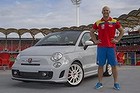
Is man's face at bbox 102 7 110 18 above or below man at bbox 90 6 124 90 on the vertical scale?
above

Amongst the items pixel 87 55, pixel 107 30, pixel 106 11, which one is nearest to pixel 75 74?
pixel 87 55

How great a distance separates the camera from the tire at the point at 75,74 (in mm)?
6457

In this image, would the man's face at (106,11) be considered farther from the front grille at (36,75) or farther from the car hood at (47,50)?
the front grille at (36,75)

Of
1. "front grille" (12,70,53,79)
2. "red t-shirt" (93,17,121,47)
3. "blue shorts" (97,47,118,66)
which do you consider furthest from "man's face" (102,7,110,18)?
"front grille" (12,70,53,79)

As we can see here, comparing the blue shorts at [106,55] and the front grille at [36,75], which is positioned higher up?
the blue shorts at [106,55]

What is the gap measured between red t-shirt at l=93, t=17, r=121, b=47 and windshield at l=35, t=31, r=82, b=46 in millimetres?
1050

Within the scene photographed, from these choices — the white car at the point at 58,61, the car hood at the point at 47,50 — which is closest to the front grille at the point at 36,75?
the white car at the point at 58,61

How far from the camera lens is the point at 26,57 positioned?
21.0 feet

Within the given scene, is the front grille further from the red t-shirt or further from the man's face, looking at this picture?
the man's face

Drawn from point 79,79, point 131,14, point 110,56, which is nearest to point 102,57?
point 110,56

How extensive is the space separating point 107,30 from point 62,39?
1.60 m

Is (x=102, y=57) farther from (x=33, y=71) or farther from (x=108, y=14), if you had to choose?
(x=33, y=71)

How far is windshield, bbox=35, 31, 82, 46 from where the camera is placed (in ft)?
23.3

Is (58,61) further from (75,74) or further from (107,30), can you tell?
(107,30)
